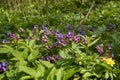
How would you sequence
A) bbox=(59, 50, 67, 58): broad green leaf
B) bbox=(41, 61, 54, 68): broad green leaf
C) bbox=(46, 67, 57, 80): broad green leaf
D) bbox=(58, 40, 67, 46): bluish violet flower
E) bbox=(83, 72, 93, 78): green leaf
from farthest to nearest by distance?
1. bbox=(58, 40, 67, 46): bluish violet flower
2. bbox=(59, 50, 67, 58): broad green leaf
3. bbox=(41, 61, 54, 68): broad green leaf
4. bbox=(83, 72, 93, 78): green leaf
5. bbox=(46, 67, 57, 80): broad green leaf

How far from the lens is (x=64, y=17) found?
199 inches

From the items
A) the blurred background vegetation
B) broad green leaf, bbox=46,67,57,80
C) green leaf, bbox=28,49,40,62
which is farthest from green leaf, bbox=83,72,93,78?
green leaf, bbox=28,49,40,62

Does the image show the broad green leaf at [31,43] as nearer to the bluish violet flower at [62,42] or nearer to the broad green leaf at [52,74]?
the bluish violet flower at [62,42]

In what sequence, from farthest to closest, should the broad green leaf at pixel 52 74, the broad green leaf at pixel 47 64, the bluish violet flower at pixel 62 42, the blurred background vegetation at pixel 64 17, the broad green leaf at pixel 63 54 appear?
the blurred background vegetation at pixel 64 17 < the bluish violet flower at pixel 62 42 < the broad green leaf at pixel 63 54 < the broad green leaf at pixel 47 64 < the broad green leaf at pixel 52 74

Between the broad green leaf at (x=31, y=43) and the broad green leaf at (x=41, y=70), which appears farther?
the broad green leaf at (x=31, y=43)

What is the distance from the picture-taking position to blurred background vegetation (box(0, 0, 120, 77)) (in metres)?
3.78

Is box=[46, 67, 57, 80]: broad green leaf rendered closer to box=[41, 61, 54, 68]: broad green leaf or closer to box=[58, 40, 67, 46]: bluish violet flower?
box=[41, 61, 54, 68]: broad green leaf

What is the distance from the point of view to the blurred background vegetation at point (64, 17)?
3.78 m

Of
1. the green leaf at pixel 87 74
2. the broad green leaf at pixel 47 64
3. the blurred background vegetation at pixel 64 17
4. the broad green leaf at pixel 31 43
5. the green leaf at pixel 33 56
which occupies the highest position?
the broad green leaf at pixel 31 43

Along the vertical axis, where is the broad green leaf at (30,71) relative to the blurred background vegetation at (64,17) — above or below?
above

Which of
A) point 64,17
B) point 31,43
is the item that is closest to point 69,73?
point 31,43

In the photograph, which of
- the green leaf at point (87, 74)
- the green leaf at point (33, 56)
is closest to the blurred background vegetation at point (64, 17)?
the green leaf at point (87, 74)

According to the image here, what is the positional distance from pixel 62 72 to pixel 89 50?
0.59 meters

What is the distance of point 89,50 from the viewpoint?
122 inches
